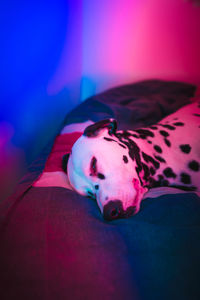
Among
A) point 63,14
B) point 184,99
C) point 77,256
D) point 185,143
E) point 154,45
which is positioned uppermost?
point 63,14

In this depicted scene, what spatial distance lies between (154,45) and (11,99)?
2.45 m

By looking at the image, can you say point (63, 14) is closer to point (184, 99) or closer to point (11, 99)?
point (11, 99)

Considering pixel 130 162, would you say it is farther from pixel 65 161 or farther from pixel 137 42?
pixel 137 42

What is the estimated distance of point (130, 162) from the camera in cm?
154

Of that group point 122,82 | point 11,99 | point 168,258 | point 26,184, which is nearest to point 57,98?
point 11,99

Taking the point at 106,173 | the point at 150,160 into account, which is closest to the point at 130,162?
the point at 106,173

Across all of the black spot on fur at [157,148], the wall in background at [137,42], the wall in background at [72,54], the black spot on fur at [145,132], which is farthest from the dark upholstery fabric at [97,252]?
the wall in background at [137,42]

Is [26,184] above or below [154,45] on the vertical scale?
below

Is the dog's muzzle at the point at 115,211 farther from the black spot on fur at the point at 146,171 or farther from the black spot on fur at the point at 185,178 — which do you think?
the black spot on fur at the point at 185,178

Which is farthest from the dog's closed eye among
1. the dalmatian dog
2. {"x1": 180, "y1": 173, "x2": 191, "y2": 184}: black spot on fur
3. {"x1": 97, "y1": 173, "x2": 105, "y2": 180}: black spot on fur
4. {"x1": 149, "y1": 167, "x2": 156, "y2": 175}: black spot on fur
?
{"x1": 180, "y1": 173, "x2": 191, "y2": 184}: black spot on fur

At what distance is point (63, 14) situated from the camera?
8.76ft

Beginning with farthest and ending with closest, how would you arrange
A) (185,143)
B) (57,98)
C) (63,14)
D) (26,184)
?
1. (57,98)
2. (63,14)
3. (185,143)
4. (26,184)

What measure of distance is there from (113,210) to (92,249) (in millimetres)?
285

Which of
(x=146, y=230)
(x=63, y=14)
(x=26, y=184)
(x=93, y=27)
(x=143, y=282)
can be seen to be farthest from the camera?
(x=93, y=27)
